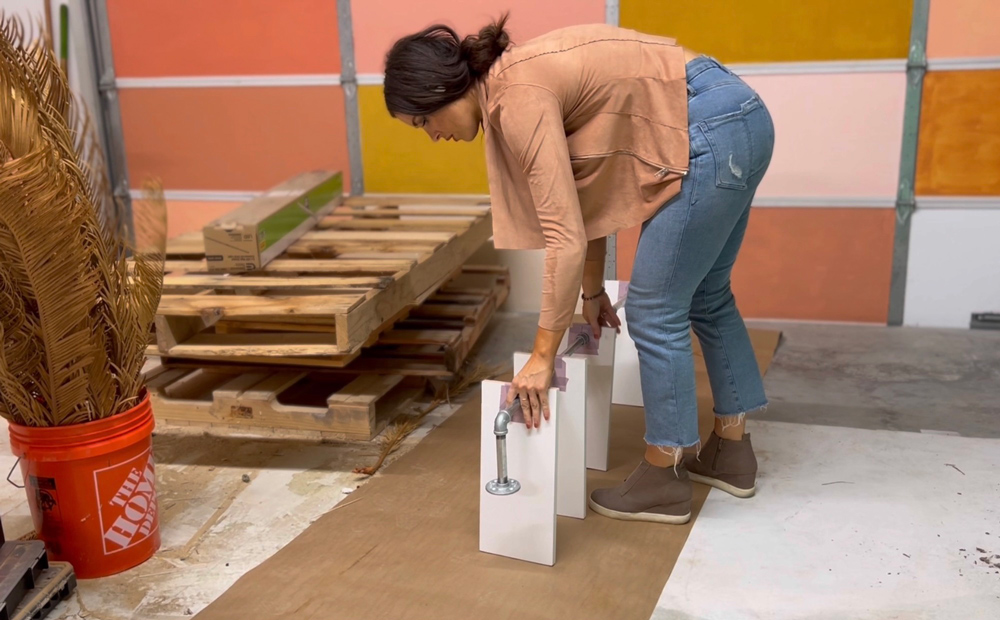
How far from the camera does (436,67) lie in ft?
6.77

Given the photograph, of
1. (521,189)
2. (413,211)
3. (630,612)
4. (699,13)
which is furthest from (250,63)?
(630,612)

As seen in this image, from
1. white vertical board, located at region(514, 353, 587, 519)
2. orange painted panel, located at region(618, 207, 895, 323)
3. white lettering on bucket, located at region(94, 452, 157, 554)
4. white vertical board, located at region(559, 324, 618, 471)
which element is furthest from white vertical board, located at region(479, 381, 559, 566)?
orange painted panel, located at region(618, 207, 895, 323)

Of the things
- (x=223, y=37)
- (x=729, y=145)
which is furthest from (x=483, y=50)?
(x=223, y=37)

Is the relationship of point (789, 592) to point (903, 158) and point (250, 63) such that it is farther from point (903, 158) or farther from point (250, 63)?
point (250, 63)

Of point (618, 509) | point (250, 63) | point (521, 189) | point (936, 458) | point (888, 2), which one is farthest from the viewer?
point (250, 63)

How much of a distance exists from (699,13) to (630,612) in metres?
3.18

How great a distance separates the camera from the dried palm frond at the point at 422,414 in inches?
118

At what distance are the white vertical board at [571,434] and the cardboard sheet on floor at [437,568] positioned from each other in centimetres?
6

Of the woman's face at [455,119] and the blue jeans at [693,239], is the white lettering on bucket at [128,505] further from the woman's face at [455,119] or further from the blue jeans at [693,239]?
the blue jeans at [693,239]

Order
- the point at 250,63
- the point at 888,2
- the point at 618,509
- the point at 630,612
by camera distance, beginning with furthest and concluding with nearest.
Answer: the point at 250,63 < the point at 888,2 < the point at 618,509 < the point at 630,612

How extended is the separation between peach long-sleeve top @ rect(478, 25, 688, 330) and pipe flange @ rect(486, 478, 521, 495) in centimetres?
41

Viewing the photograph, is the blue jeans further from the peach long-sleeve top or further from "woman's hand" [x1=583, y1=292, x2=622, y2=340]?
"woman's hand" [x1=583, y1=292, x2=622, y2=340]

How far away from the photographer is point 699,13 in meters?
4.27

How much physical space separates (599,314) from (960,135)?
8.18ft
